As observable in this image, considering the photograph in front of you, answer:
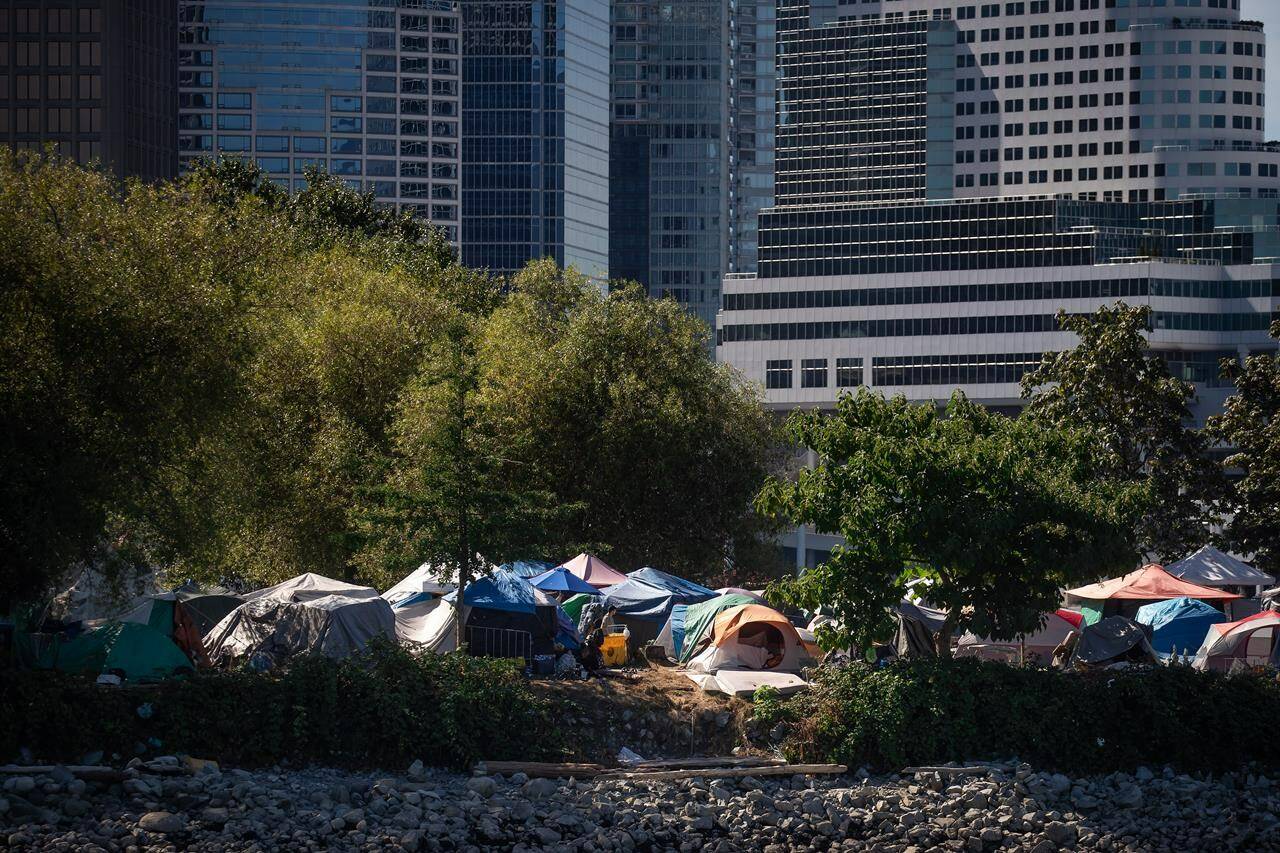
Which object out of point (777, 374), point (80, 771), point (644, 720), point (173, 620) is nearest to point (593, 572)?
point (644, 720)

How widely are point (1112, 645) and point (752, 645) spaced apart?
364 inches

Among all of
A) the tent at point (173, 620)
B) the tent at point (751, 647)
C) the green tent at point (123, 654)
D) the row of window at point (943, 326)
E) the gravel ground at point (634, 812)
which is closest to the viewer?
the gravel ground at point (634, 812)

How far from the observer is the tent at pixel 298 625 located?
3581cm

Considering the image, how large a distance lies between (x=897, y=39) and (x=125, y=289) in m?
147

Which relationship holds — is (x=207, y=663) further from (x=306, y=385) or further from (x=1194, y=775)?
(x=1194, y=775)

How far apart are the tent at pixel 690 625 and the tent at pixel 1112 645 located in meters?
8.35

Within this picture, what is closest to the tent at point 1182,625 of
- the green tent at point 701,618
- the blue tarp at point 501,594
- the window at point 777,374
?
the green tent at point 701,618

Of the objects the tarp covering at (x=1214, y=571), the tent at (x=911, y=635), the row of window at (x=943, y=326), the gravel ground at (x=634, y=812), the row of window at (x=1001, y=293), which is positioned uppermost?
the row of window at (x=1001, y=293)

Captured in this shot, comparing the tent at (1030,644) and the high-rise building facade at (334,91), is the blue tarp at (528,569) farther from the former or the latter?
the high-rise building facade at (334,91)

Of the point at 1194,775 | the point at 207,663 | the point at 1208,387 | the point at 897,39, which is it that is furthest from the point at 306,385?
the point at 897,39

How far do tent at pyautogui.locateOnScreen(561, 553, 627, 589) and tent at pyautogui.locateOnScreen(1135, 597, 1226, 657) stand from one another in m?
14.5

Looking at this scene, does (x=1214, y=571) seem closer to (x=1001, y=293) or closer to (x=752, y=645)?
(x=752, y=645)

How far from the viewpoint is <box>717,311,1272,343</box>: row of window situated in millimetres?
128250

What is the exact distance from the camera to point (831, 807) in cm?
3303
